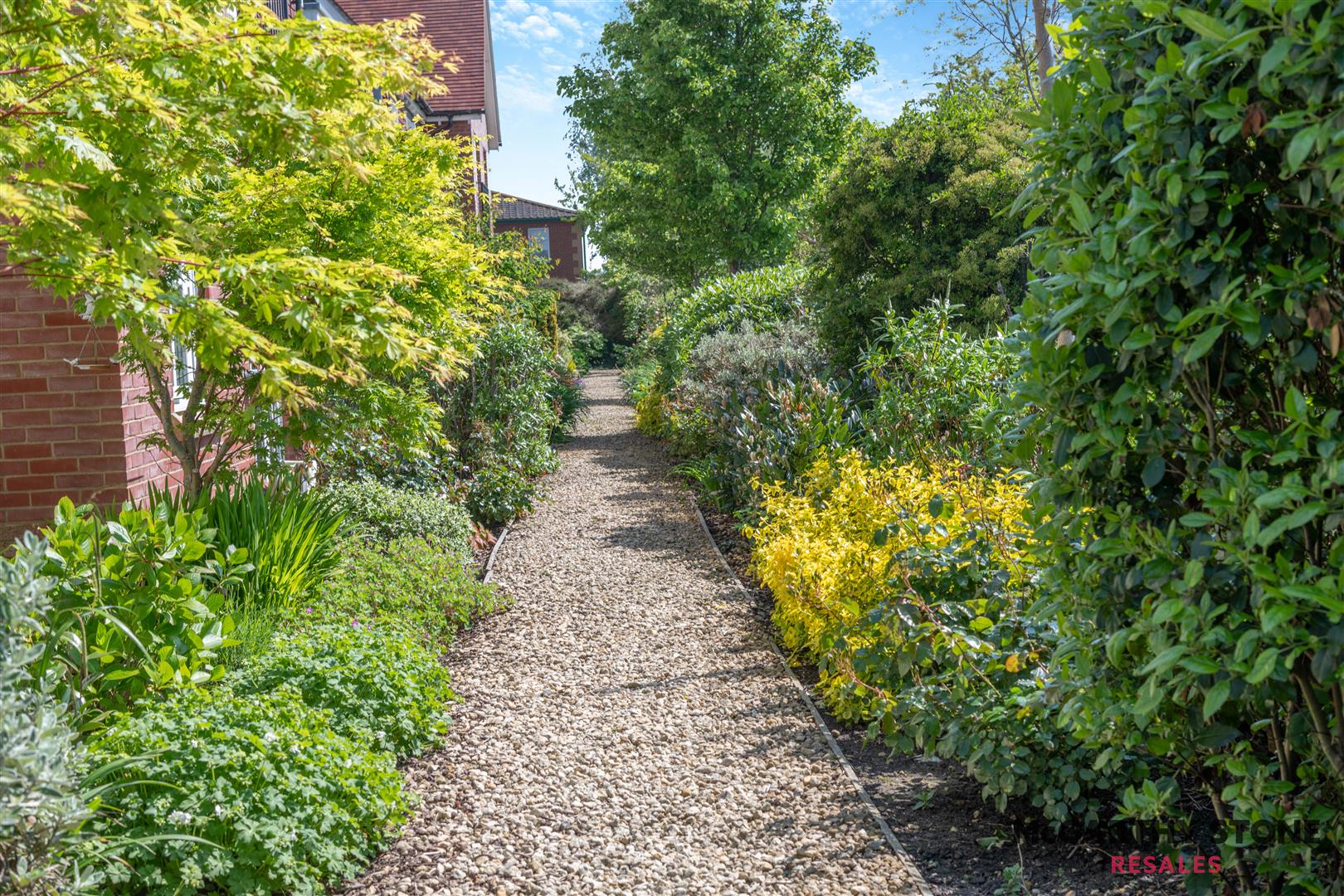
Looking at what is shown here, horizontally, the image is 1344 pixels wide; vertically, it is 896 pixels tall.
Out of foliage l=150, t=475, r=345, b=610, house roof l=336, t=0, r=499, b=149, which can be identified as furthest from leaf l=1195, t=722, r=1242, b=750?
house roof l=336, t=0, r=499, b=149

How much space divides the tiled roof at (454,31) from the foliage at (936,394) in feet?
56.5

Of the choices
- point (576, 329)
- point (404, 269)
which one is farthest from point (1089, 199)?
point (576, 329)

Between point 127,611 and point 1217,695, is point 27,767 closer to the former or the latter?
point 127,611

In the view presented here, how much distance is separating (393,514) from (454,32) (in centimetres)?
2125

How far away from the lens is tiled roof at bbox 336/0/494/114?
23.3m

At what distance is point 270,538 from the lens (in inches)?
210

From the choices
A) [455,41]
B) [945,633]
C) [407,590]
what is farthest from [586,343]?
[945,633]

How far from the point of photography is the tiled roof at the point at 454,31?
2328 cm

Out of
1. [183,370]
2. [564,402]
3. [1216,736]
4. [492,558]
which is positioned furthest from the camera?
[564,402]

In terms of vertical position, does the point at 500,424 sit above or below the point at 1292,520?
below

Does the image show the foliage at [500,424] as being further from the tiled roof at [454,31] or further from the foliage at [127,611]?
the tiled roof at [454,31]

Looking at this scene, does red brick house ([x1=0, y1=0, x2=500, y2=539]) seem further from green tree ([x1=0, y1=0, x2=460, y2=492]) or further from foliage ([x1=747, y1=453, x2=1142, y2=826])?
foliage ([x1=747, y1=453, x2=1142, y2=826])

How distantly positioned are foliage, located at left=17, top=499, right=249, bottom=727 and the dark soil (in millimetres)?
2844

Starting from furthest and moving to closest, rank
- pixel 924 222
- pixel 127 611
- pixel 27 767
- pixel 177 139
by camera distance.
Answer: pixel 924 222
pixel 177 139
pixel 127 611
pixel 27 767
